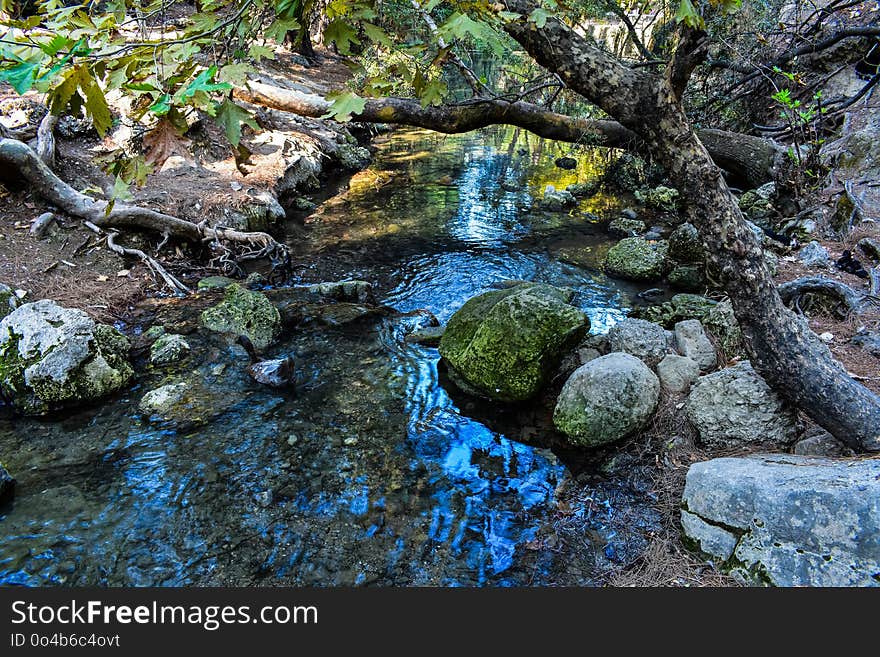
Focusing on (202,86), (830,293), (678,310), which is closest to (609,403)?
(678,310)

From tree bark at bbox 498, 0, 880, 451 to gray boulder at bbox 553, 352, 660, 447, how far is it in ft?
3.29

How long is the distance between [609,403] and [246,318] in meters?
4.51

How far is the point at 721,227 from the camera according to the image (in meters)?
3.50

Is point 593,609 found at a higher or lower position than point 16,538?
higher

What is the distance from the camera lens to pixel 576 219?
36.4 ft

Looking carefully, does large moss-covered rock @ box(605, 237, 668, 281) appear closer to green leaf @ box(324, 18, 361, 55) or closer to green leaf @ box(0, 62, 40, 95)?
green leaf @ box(324, 18, 361, 55)

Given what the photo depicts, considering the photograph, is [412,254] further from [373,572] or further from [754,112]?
[754,112]

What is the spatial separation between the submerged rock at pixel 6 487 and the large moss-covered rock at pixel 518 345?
413 cm

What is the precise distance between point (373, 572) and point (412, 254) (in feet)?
21.3

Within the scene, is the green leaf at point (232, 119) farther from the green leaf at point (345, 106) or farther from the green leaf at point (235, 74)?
the green leaf at point (345, 106)

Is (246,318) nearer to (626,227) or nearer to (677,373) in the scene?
(677,373)

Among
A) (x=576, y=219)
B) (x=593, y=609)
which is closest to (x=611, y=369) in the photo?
(x=593, y=609)

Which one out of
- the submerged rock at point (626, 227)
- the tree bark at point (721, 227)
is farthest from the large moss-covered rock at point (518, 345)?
the submerged rock at point (626, 227)

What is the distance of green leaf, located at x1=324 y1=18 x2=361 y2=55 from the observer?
74.7 inches
